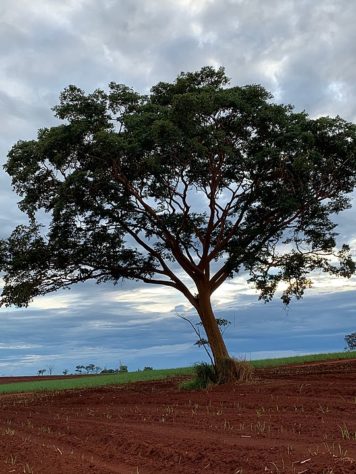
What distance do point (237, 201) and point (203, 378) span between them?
7247 millimetres

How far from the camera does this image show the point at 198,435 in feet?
30.2

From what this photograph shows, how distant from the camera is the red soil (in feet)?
23.8

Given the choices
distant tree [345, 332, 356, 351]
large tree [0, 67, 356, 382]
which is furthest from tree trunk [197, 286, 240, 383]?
distant tree [345, 332, 356, 351]

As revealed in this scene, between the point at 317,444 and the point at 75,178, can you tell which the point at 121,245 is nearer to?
the point at 75,178

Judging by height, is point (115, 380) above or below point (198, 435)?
above

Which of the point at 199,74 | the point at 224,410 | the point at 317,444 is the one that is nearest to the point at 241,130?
the point at 199,74

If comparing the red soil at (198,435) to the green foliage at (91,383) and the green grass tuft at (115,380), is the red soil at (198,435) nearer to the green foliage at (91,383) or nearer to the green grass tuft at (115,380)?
the green grass tuft at (115,380)

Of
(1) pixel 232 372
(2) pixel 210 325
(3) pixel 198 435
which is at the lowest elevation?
(3) pixel 198 435

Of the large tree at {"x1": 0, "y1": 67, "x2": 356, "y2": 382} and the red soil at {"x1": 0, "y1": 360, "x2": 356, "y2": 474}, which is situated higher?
the large tree at {"x1": 0, "y1": 67, "x2": 356, "y2": 382}

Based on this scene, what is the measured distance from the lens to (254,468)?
6871 millimetres

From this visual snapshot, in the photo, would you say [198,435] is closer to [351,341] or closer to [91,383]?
[91,383]

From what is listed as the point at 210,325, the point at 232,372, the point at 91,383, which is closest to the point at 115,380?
the point at 91,383

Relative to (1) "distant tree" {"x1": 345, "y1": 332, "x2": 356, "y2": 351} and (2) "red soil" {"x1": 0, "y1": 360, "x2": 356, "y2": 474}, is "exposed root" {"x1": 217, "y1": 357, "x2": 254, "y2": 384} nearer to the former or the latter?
(2) "red soil" {"x1": 0, "y1": 360, "x2": 356, "y2": 474}

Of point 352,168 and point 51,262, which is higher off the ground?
point 352,168
